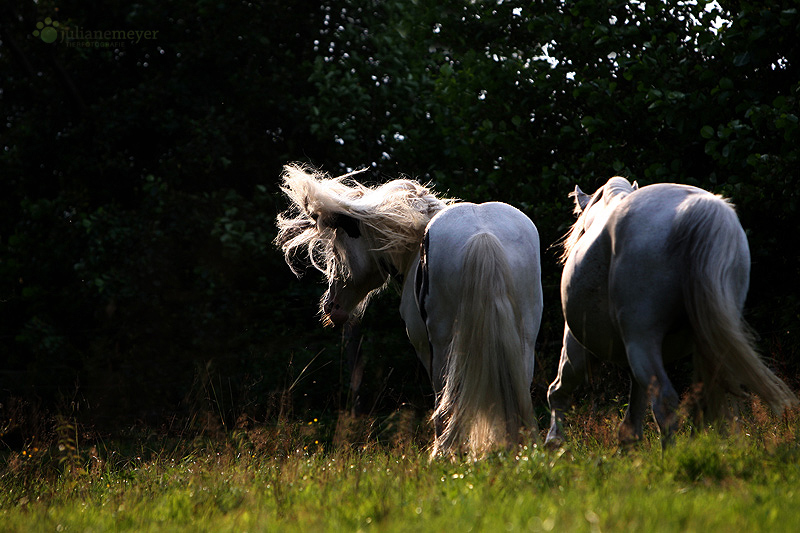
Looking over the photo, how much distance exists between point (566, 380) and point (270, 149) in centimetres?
879

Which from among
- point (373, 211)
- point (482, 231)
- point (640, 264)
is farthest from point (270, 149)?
Answer: point (640, 264)

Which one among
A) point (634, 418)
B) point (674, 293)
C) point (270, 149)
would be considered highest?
point (270, 149)

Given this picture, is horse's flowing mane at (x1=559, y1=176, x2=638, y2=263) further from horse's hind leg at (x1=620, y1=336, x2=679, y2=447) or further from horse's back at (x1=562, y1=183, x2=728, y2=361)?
horse's hind leg at (x1=620, y1=336, x2=679, y2=447)

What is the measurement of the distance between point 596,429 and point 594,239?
1.32 m

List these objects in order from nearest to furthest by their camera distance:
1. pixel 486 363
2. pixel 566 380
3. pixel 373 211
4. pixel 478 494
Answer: pixel 478 494, pixel 486 363, pixel 566 380, pixel 373 211

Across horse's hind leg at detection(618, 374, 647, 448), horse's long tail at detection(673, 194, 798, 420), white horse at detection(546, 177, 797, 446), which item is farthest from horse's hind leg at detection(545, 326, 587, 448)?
horse's long tail at detection(673, 194, 798, 420)

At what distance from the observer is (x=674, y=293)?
3523mm

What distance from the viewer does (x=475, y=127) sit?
1059cm

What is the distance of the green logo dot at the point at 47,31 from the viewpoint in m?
13.3

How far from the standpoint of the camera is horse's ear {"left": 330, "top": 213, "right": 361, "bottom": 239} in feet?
18.3

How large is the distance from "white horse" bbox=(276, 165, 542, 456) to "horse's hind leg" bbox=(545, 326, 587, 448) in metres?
0.25

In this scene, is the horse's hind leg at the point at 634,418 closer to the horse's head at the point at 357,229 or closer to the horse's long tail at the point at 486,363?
the horse's long tail at the point at 486,363

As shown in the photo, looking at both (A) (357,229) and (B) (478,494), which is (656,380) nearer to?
(B) (478,494)

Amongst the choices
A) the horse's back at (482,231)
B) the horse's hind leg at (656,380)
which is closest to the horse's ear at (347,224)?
the horse's back at (482,231)
